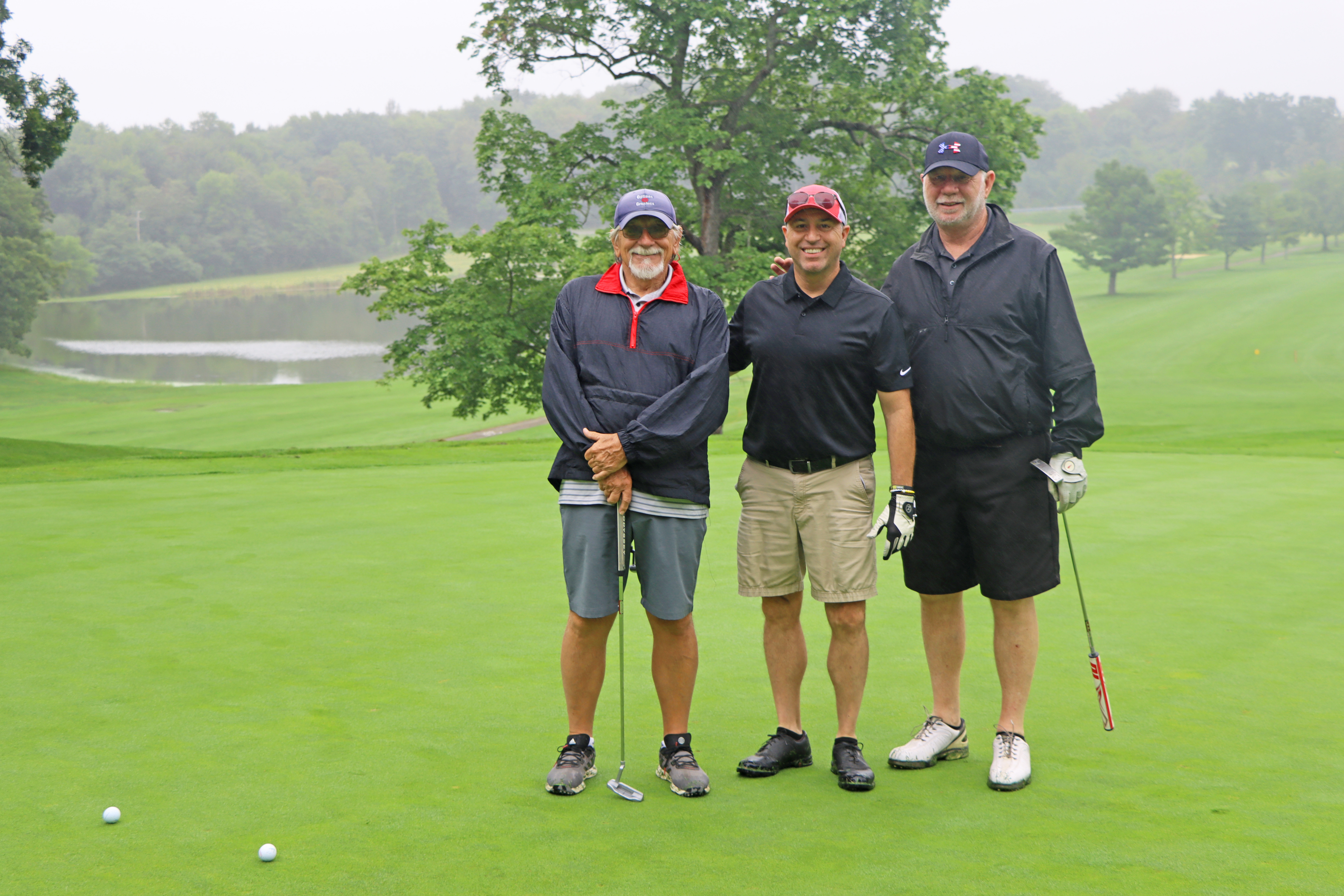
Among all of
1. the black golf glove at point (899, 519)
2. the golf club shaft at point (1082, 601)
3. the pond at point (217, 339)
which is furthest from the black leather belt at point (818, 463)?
the pond at point (217, 339)

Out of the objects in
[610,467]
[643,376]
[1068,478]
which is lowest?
[1068,478]

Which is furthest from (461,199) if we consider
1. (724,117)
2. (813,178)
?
(724,117)

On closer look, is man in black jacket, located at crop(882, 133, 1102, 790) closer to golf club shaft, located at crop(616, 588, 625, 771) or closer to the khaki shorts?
the khaki shorts

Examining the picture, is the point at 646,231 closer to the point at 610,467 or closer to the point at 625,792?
the point at 610,467

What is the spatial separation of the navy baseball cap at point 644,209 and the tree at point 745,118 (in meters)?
15.8

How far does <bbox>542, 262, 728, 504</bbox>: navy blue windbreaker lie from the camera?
3.51m

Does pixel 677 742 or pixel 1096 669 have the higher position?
pixel 1096 669

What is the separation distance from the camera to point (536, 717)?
3865 millimetres

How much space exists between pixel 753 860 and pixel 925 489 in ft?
5.03

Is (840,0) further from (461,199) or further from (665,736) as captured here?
(461,199)

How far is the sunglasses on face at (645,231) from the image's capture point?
3600 millimetres

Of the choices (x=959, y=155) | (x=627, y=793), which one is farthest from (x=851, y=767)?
(x=959, y=155)

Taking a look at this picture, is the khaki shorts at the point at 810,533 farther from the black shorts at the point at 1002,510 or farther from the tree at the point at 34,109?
the tree at the point at 34,109

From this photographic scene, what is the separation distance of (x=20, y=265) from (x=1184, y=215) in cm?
6700
